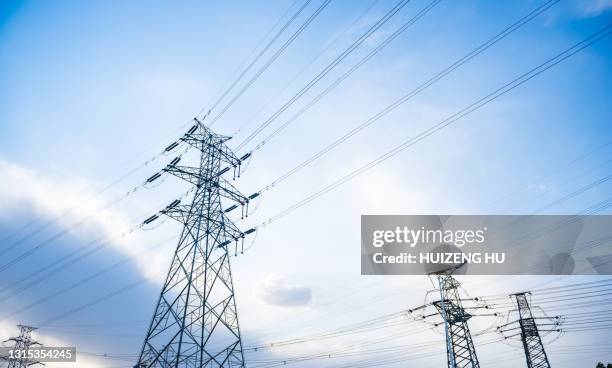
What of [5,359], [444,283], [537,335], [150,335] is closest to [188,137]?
[150,335]

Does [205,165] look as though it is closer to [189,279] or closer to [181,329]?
[189,279]

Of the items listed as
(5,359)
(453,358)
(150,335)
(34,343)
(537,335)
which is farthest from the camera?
(34,343)

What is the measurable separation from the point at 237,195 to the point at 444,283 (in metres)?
15.6

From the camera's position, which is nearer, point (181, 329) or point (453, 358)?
point (181, 329)

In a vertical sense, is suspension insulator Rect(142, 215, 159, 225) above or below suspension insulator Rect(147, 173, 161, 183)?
below

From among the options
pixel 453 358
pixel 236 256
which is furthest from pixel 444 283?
pixel 236 256

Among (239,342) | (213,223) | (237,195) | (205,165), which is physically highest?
(205,165)

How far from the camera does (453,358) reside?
63.0ft

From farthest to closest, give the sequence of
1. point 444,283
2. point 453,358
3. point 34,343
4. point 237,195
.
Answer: point 34,343 → point 444,283 → point 237,195 → point 453,358

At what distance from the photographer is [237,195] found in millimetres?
20641

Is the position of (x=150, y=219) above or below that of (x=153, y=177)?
below

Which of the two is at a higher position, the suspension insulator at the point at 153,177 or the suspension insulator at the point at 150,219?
the suspension insulator at the point at 153,177

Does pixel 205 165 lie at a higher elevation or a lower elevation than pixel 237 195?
higher

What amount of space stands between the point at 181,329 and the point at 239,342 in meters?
3.23
